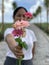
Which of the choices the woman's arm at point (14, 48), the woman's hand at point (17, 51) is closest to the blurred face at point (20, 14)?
the woman's arm at point (14, 48)

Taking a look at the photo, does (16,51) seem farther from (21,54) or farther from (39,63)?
(39,63)

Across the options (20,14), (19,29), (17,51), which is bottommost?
(17,51)

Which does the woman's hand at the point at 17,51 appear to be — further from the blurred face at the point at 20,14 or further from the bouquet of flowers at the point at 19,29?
Answer: the blurred face at the point at 20,14

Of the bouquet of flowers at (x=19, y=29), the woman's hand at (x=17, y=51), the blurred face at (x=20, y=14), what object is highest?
the blurred face at (x=20, y=14)

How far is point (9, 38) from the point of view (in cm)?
235

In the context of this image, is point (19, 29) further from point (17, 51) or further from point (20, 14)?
point (20, 14)

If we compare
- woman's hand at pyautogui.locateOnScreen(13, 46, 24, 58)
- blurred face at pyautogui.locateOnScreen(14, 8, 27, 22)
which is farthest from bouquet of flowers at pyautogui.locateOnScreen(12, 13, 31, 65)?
blurred face at pyautogui.locateOnScreen(14, 8, 27, 22)

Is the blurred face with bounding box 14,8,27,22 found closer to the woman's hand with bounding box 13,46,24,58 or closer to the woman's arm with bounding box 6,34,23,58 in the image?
the woman's arm with bounding box 6,34,23,58

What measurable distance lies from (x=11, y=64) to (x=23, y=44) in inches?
24.6

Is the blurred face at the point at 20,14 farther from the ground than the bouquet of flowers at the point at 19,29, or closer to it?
farther from the ground

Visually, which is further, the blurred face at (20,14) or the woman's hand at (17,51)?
the blurred face at (20,14)

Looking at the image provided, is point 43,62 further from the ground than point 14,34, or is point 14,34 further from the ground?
point 14,34

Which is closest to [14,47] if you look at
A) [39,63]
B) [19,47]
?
[19,47]

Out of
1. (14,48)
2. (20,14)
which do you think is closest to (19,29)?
(14,48)
